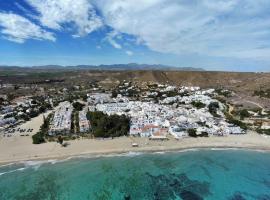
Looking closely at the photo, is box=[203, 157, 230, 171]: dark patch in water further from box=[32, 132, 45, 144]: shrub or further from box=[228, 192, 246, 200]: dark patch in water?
box=[32, 132, 45, 144]: shrub

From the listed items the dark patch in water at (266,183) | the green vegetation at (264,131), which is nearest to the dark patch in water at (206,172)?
the dark patch in water at (266,183)

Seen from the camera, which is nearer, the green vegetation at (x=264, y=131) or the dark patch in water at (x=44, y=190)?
the dark patch in water at (x=44, y=190)

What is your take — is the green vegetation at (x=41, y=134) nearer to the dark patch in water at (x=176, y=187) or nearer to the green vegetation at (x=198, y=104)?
the dark patch in water at (x=176, y=187)

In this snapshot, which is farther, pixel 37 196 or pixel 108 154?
pixel 108 154

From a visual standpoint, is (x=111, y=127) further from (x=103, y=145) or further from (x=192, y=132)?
(x=192, y=132)

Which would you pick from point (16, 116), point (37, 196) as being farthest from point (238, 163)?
point (16, 116)

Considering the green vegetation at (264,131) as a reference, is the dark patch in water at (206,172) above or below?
below

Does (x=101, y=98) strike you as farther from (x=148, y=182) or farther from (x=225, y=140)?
(x=148, y=182)

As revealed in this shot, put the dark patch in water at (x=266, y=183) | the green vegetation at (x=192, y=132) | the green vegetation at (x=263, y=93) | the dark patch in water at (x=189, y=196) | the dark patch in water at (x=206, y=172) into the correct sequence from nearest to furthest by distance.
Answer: the dark patch in water at (x=189, y=196) → the dark patch in water at (x=266, y=183) → the dark patch in water at (x=206, y=172) → the green vegetation at (x=192, y=132) → the green vegetation at (x=263, y=93)
